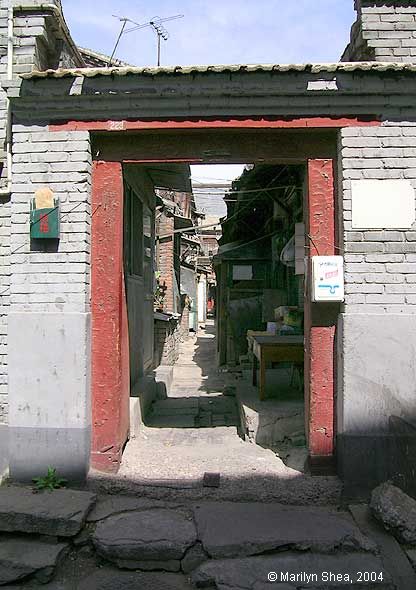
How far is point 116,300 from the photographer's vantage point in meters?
4.70

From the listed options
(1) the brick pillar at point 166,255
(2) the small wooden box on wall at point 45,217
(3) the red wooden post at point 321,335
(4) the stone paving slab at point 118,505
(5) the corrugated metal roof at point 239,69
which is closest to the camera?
(4) the stone paving slab at point 118,505

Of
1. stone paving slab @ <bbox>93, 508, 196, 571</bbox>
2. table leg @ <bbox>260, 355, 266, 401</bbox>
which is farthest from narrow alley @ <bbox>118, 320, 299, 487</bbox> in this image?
stone paving slab @ <bbox>93, 508, 196, 571</bbox>

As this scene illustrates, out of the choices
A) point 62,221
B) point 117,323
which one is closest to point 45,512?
point 117,323

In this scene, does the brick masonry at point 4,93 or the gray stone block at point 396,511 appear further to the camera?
the brick masonry at point 4,93

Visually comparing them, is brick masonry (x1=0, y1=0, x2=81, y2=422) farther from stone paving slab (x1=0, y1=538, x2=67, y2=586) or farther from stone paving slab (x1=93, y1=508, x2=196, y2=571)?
stone paving slab (x1=93, y1=508, x2=196, y2=571)

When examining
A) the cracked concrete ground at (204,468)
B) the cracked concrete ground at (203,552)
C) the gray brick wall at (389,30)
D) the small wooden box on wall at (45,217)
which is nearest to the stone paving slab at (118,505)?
the cracked concrete ground at (203,552)

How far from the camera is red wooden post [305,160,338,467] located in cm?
457

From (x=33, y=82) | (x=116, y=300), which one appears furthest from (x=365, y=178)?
(x=33, y=82)

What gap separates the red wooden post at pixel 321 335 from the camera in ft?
15.0

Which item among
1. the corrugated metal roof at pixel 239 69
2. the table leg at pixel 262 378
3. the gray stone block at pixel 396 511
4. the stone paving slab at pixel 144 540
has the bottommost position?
the stone paving slab at pixel 144 540

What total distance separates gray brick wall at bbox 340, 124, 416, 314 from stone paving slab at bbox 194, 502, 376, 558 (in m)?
1.81

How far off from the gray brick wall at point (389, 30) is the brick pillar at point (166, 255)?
9786 mm

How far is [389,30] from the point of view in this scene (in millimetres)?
4777

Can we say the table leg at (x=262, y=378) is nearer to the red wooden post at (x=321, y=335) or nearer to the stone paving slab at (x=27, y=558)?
the red wooden post at (x=321, y=335)
